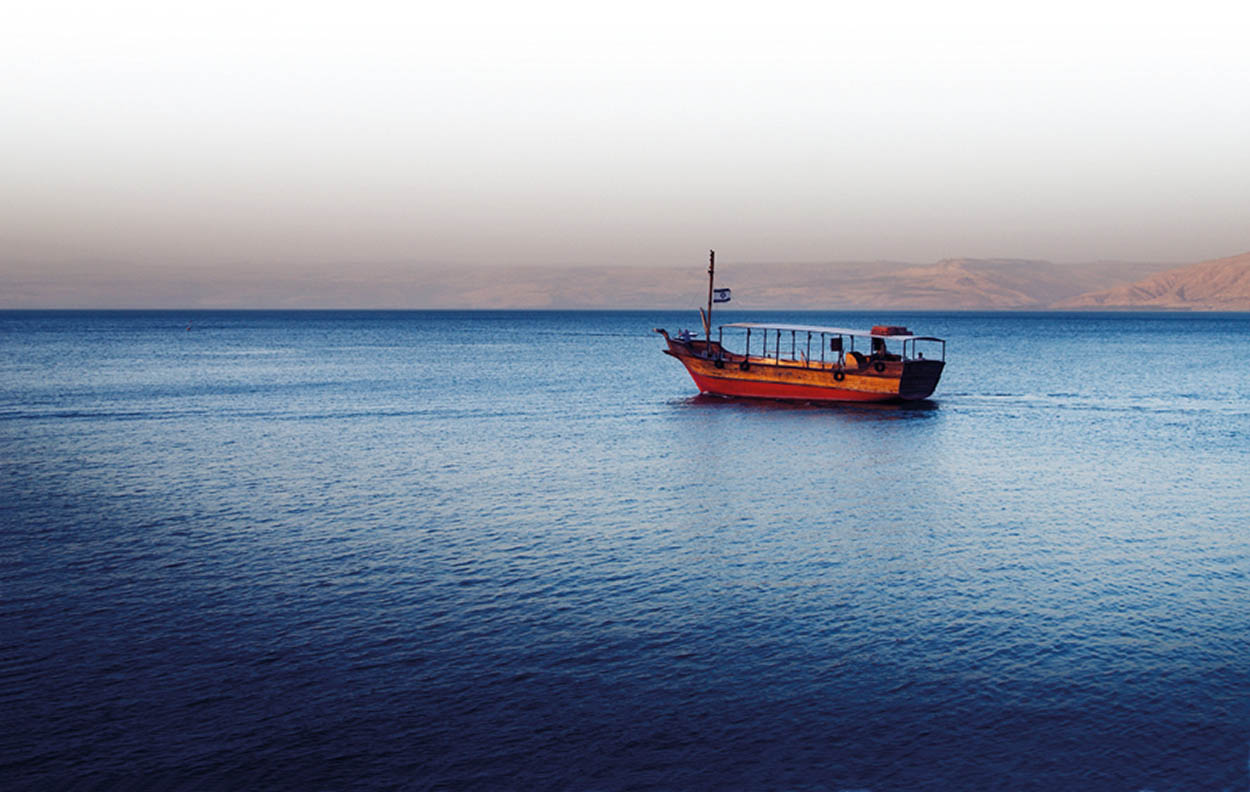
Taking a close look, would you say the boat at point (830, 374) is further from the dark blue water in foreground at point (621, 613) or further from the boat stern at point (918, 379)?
the dark blue water in foreground at point (621, 613)

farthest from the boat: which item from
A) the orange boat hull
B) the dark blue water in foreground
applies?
the dark blue water in foreground

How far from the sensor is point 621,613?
843 inches

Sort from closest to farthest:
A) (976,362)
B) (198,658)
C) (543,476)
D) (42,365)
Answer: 1. (198,658)
2. (543,476)
3. (42,365)
4. (976,362)

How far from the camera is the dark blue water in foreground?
1516cm

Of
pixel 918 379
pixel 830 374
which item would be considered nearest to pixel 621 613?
pixel 830 374

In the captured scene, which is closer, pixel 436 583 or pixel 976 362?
pixel 436 583

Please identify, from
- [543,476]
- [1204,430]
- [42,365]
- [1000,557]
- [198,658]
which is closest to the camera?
[198,658]

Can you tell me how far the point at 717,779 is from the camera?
14500 millimetres

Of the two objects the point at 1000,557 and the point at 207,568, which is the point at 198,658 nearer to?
the point at 207,568

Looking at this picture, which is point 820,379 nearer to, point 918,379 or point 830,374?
point 830,374

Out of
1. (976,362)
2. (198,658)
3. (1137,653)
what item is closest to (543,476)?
(198,658)

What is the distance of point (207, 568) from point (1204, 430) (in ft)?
167

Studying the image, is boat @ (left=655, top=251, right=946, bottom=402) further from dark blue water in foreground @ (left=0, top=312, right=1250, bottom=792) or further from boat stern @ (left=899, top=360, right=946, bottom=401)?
dark blue water in foreground @ (left=0, top=312, right=1250, bottom=792)

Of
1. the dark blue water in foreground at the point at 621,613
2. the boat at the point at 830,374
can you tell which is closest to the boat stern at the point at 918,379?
the boat at the point at 830,374
